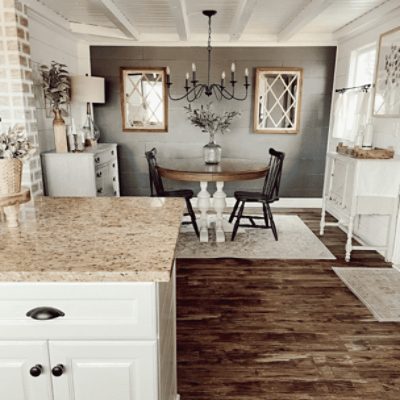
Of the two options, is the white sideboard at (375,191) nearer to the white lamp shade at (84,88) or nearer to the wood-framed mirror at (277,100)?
the wood-framed mirror at (277,100)

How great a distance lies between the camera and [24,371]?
111cm

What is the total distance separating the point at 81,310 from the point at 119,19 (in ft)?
11.8

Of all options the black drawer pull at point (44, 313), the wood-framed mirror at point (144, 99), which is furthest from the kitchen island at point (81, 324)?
the wood-framed mirror at point (144, 99)

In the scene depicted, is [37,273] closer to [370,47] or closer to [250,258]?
[250,258]

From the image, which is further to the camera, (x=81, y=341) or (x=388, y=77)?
(x=388, y=77)

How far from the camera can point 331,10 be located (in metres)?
3.81

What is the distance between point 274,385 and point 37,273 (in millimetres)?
1446

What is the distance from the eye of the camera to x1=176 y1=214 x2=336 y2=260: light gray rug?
145 inches

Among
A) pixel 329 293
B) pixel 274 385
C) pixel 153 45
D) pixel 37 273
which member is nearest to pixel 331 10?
pixel 153 45

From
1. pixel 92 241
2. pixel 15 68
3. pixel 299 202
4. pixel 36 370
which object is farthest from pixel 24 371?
pixel 299 202

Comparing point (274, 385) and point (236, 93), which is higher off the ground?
point (236, 93)

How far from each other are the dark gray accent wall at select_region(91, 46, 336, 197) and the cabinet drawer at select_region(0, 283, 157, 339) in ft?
14.5

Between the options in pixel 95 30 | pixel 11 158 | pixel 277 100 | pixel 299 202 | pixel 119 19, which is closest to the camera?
pixel 11 158

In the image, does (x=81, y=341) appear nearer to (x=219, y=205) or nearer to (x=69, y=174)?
(x=69, y=174)
